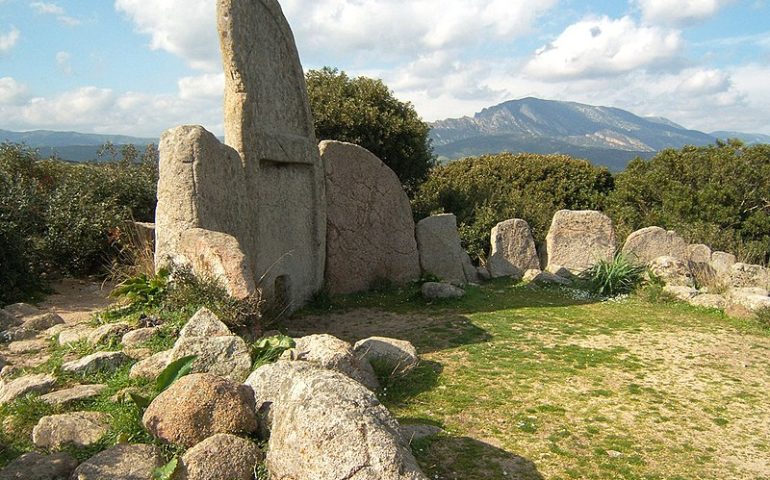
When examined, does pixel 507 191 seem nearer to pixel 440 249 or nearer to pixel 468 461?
pixel 440 249

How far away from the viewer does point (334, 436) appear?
3625mm

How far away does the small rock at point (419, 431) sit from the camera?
17.0 feet

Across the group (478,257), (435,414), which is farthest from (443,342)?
(478,257)

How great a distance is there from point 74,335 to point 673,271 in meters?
11.1

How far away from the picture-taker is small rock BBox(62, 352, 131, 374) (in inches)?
232

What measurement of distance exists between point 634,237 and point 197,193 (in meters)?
10.3

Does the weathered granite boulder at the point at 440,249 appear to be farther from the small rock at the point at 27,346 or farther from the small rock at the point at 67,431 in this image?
the small rock at the point at 67,431

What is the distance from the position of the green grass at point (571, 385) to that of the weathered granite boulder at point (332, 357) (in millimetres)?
294

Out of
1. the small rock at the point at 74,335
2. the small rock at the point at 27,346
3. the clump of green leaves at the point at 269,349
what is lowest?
the small rock at the point at 27,346

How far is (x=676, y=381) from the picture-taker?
23.6 ft

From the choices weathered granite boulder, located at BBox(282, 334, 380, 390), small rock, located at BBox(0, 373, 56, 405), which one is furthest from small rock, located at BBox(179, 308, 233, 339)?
small rock, located at BBox(0, 373, 56, 405)

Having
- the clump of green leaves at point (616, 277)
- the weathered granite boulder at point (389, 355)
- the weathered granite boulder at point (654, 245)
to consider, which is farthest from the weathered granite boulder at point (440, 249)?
the weathered granite boulder at point (389, 355)

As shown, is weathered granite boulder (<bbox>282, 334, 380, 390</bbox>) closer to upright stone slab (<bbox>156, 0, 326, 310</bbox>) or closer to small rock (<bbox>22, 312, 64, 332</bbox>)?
upright stone slab (<bbox>156, 0, 326, 310</bbox>)

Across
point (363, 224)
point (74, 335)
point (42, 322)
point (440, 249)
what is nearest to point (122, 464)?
point (74, 335)
